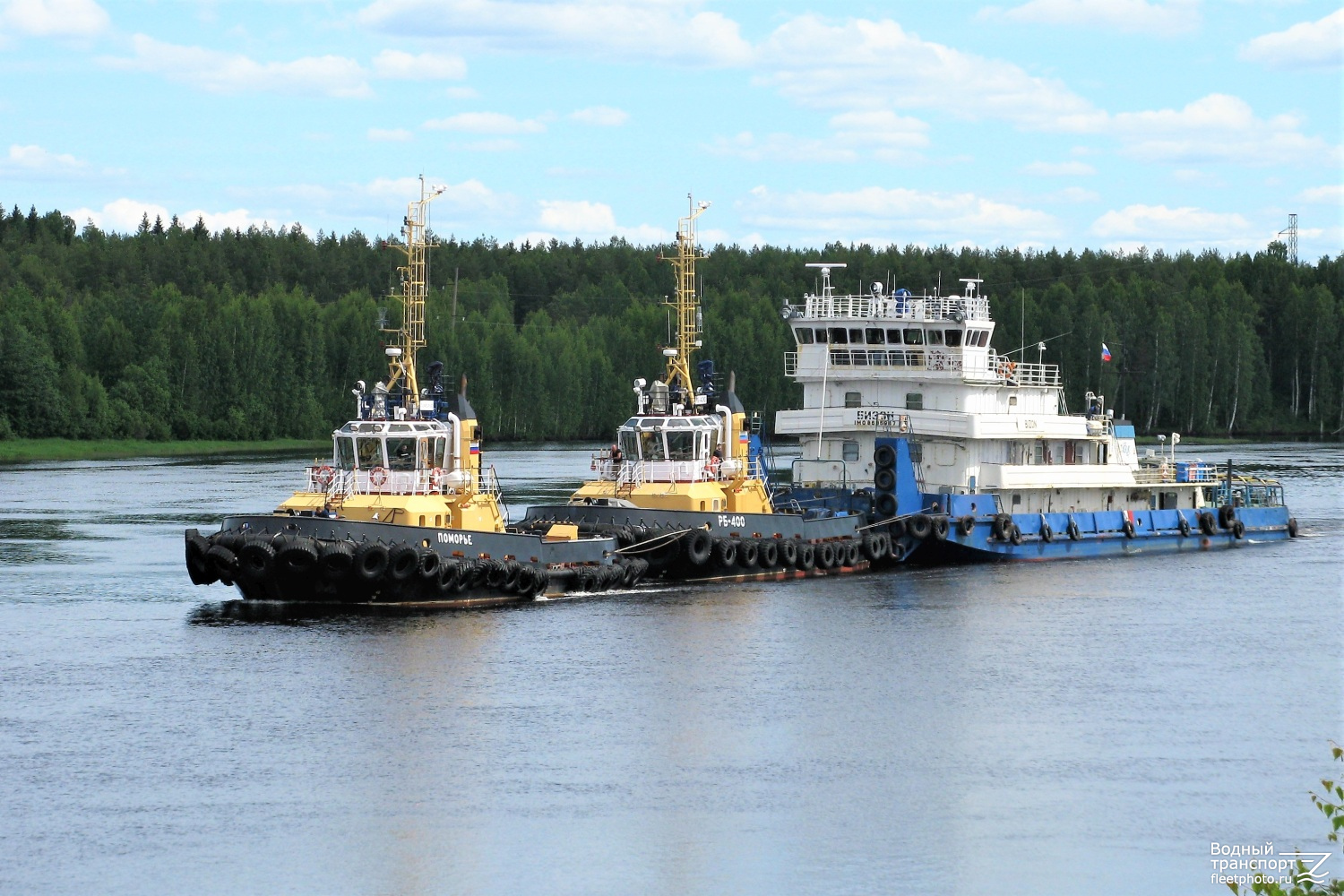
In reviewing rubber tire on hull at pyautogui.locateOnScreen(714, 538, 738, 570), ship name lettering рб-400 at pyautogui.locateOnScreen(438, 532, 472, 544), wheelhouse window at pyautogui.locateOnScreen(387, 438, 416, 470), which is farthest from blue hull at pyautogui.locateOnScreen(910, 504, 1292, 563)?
wheelhouse window at pyautogui.locateOnScreen(387, 438, 416, 470)

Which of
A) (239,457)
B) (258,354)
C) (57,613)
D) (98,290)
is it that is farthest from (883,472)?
(98,290)

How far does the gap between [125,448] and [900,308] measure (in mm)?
58323

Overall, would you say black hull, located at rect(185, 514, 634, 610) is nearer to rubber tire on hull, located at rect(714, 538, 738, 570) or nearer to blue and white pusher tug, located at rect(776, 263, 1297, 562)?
rubber tire on hull, located at rect(714, 538, 738, 570)

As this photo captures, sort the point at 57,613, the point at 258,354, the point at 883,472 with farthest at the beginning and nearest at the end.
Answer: the point at 258,354, the point at 883,472, the point at 57,613

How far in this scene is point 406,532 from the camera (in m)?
33.2

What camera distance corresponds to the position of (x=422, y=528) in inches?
1315

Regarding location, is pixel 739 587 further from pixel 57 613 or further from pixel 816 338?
pixel 57 613

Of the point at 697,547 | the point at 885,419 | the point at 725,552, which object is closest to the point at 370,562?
the point at 697,547

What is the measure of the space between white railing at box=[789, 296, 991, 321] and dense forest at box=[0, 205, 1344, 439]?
131ft

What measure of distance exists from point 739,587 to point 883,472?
5.45 m

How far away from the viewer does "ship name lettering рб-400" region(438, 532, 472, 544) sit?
1326 inches

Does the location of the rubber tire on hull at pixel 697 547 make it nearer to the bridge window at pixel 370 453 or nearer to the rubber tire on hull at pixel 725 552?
the rubber tire on hull at pixel 725 552

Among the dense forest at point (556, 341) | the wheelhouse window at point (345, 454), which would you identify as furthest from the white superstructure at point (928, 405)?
the dense forest at point (556, 341)

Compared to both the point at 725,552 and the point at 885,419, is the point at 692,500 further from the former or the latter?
the point at 885,419
